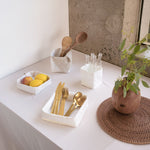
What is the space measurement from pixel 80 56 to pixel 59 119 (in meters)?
0.72

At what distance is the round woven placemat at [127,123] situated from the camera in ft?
2.75

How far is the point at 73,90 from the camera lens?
1.14m

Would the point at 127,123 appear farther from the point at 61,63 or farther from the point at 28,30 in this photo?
the point at 28,30

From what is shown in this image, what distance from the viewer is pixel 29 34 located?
1334 mm

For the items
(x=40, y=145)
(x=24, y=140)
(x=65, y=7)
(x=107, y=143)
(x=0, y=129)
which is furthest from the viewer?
(x=65, y=7)

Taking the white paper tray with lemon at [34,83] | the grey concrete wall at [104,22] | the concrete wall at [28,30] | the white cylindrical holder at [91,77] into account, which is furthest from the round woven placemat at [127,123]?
the concrete wall at [28,30]

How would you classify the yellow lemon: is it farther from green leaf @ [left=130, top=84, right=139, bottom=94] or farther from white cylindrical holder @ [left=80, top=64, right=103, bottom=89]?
green leaf @ [left=130, top=84, right=139, bottom=94]

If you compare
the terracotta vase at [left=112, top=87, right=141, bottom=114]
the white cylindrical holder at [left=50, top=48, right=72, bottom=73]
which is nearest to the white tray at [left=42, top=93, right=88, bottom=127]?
the terracotta vase at [left=112, top=87, right=141, bottom=114]

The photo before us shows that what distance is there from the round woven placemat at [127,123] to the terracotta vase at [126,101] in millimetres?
40

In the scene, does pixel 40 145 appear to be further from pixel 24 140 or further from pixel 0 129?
pixel 0 129

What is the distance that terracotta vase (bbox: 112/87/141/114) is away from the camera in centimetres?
89

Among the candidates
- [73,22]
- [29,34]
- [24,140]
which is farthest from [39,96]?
[73,22]

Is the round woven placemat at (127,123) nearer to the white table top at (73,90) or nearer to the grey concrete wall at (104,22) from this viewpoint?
the white table top at (73,90)

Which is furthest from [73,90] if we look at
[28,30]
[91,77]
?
[28,30]
